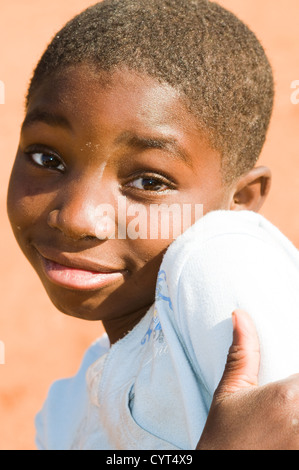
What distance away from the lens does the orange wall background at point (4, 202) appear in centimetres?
439

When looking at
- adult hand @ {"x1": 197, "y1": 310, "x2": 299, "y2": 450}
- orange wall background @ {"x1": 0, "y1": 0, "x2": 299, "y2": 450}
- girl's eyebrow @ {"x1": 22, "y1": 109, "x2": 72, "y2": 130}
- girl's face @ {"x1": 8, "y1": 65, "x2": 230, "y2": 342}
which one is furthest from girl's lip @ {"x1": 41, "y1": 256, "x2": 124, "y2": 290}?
orange wall background @ {"x1": 0, "y1": 0, "x2": 299, "y2": 450}

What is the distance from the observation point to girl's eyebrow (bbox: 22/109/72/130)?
166 centimetres

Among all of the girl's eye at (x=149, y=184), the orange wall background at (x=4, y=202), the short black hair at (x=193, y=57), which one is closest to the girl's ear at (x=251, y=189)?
the short black hair at (x=193, y=57)

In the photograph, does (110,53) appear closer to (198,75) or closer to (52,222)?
(198,75)

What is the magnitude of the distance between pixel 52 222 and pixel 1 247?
4473mm

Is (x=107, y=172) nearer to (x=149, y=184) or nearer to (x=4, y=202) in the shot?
(x=149, y=184)

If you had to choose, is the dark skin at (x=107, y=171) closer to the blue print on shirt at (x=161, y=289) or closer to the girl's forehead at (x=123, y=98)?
the girl's forehead at (x=123, y=98)

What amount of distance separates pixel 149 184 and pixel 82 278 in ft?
1.04

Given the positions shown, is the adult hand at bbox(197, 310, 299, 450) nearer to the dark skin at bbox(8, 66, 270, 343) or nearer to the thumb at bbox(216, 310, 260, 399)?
the thumb at bbox(216, 310, 260, 399)

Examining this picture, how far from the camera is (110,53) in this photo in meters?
1.63

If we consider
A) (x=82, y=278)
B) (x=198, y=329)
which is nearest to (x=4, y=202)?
(x=82, y=278)

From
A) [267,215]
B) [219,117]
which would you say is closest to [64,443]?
[219,117]

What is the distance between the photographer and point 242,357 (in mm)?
1229

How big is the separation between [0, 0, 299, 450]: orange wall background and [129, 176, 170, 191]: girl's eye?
111 inches
